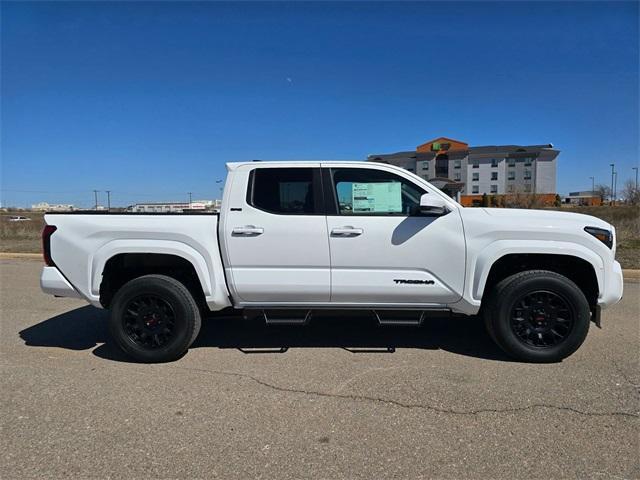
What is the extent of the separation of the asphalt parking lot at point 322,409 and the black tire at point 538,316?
175 mm

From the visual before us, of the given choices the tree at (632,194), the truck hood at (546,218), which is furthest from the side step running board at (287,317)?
the tree at (632,194)

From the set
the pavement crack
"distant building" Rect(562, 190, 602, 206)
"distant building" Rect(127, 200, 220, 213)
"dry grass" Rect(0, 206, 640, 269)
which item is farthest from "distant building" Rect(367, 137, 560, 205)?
the pavement crack

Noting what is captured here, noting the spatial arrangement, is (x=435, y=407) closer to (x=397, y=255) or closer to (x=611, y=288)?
(x=397, y=255)

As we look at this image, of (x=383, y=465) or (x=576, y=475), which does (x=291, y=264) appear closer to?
(x=383, y=465)

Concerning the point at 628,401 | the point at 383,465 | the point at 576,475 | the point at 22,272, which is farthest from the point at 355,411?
the point at 22,272

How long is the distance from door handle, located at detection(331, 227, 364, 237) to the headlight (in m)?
2.15

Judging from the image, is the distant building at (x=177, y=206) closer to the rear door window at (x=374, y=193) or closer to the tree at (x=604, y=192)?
the rear door window at (x=374, y=193)

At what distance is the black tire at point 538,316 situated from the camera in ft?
13.3

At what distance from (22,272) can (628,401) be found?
1152 centimetres

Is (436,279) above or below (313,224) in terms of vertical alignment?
below

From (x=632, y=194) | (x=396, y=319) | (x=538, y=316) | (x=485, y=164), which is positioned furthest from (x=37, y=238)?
(x=485, y=164)

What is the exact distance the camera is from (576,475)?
2543 mm

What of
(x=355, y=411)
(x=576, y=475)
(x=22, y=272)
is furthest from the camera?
(x=22, y=272)

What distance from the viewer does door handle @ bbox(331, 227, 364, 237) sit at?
165 inches
